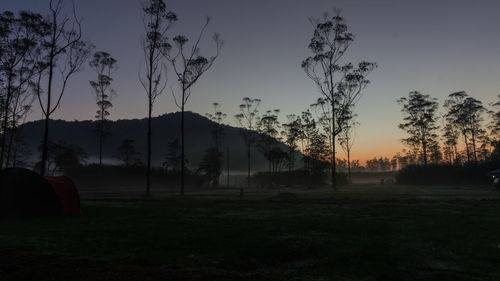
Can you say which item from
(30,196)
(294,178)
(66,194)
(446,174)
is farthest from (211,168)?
(30,196)

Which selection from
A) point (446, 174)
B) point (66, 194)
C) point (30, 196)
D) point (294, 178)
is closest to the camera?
point (30, 196)

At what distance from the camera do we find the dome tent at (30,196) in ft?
46.3

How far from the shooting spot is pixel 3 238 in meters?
8.92

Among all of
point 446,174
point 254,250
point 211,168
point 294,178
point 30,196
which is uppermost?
point 211,168

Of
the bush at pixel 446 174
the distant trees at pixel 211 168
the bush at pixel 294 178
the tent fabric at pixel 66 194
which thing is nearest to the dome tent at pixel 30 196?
the tent fabric at pixel 66 194

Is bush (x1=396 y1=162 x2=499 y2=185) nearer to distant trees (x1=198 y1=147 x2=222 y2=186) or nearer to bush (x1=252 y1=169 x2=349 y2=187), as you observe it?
bush (x1=252 y1=169 x2=349 y2=187)

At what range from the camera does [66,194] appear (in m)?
15.4

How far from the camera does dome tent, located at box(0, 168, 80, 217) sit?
46.3ft

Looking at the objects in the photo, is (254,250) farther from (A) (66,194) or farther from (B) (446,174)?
(B) (446,174)

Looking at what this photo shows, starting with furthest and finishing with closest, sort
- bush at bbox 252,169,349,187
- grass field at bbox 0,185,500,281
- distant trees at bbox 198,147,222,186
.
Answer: distant trees at bbox 198,147,222,186 < bush at bbox 252,169,349,187 < grass field at bbox 0,185,500,281

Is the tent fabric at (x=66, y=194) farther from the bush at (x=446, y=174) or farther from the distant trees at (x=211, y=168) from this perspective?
the bush at (x=446, y=174)

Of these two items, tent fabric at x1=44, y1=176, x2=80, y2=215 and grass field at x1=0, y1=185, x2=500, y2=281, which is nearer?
grass field at x1=0, y1=185, x2=500, y2=281

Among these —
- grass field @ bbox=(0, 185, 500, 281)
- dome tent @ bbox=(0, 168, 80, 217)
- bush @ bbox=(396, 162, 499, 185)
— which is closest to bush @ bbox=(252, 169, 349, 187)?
bush @ bbox=(396, 162, 499, 185)

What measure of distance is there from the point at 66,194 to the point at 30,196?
146 centimetres
